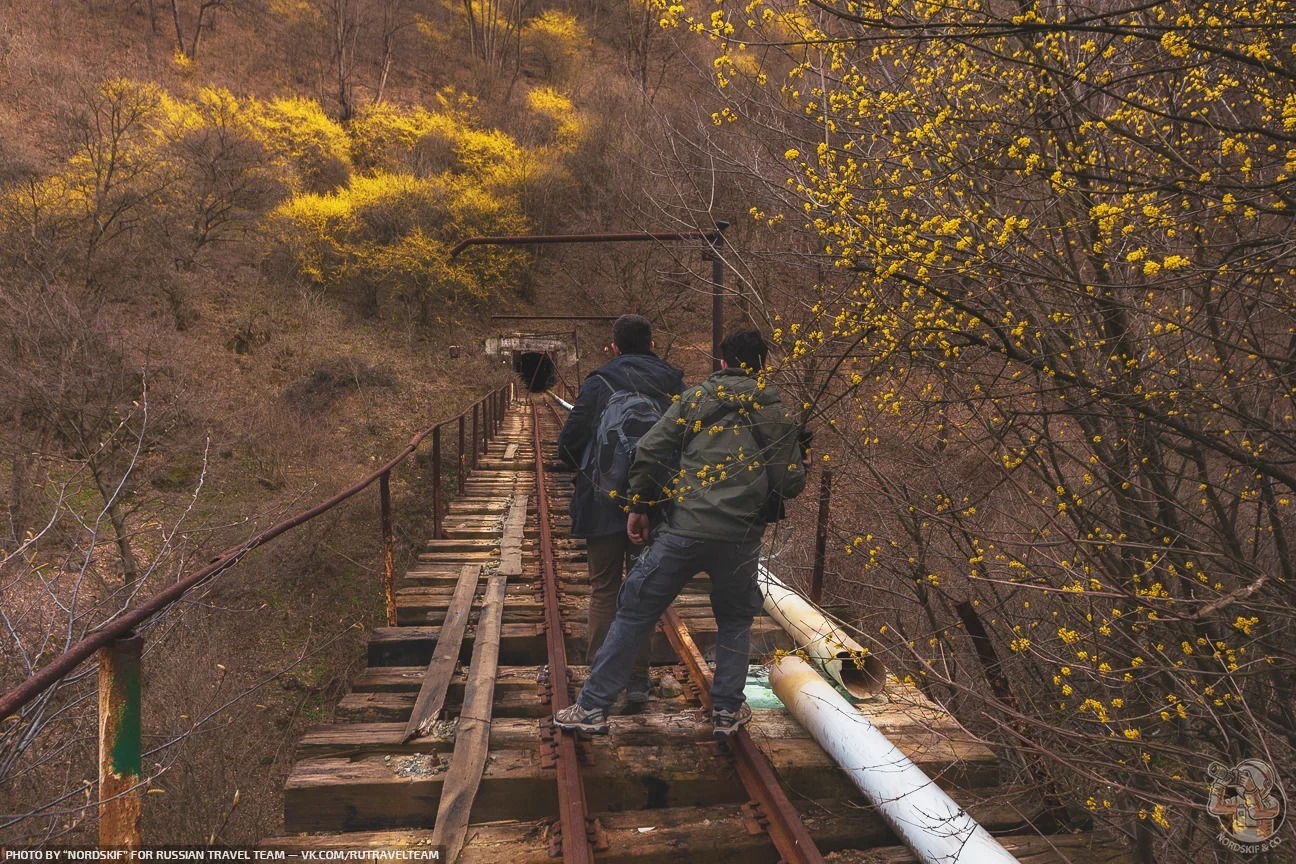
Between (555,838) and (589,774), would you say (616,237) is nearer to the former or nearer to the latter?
(589,774)

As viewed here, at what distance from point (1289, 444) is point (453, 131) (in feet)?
141

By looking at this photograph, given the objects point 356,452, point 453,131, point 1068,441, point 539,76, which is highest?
point 539,76

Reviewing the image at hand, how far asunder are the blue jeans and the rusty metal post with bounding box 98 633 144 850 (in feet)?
5.82

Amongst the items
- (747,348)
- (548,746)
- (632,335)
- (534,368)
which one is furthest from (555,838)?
(534,368)

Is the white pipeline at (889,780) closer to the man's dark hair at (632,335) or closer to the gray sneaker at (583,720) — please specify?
the gray sneaker at (583,720)

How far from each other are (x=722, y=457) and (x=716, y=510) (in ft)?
0.76

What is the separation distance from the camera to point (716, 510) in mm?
3170

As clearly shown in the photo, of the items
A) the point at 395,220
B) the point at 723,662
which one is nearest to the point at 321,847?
the point at 723,662

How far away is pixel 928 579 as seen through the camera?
399 centimetres

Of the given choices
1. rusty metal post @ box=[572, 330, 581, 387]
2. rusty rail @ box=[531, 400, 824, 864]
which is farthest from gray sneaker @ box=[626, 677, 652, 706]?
rusty metal post @ box=[572, 330, 581, 387]

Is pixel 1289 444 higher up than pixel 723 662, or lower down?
higher up

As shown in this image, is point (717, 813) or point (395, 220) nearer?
point (717, 813)

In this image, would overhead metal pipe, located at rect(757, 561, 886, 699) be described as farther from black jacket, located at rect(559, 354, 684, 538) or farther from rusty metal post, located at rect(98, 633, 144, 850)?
rusty metal post, located at rect(98, 633, 144, 850)

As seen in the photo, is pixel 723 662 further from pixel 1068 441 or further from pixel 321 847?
pixel 1068 441
